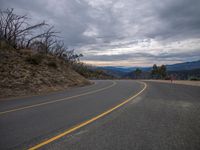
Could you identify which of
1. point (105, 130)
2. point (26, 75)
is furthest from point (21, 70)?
point (105, 130)

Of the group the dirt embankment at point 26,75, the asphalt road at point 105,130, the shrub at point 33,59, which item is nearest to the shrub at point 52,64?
the dirt embankment at point 26,75

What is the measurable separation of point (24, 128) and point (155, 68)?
92.4 meters

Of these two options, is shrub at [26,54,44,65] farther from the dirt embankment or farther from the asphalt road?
the asphalt road

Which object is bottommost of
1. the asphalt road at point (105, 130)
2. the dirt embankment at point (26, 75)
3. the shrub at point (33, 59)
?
the asphalt road at point (105, 130)

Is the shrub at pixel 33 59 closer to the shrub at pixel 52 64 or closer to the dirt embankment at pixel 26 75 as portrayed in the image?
the dirt embankment at pixel 26 75

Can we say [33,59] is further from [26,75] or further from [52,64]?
[26,75]

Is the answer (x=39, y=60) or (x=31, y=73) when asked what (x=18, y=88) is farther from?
(x=39, y=60)

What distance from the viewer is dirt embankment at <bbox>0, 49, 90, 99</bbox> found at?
1333cm

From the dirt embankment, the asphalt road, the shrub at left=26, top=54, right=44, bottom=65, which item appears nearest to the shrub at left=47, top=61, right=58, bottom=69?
the dirt embankment

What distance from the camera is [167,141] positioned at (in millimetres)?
3725

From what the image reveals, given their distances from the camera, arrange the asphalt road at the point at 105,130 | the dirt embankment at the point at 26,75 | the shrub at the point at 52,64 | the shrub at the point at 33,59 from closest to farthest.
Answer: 1. the asphalt road at the point at 105,130
2. the dirt embankment at the point at 26,75
3. the shrub at the point at 33,59
4. the shrub at the point at 52,64

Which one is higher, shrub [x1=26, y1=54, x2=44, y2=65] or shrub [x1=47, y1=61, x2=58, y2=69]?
shrub [x1=26, y1=54, x2=44, y2=65]

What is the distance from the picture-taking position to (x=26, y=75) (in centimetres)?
1591

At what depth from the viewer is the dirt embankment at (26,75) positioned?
13.3 meters
